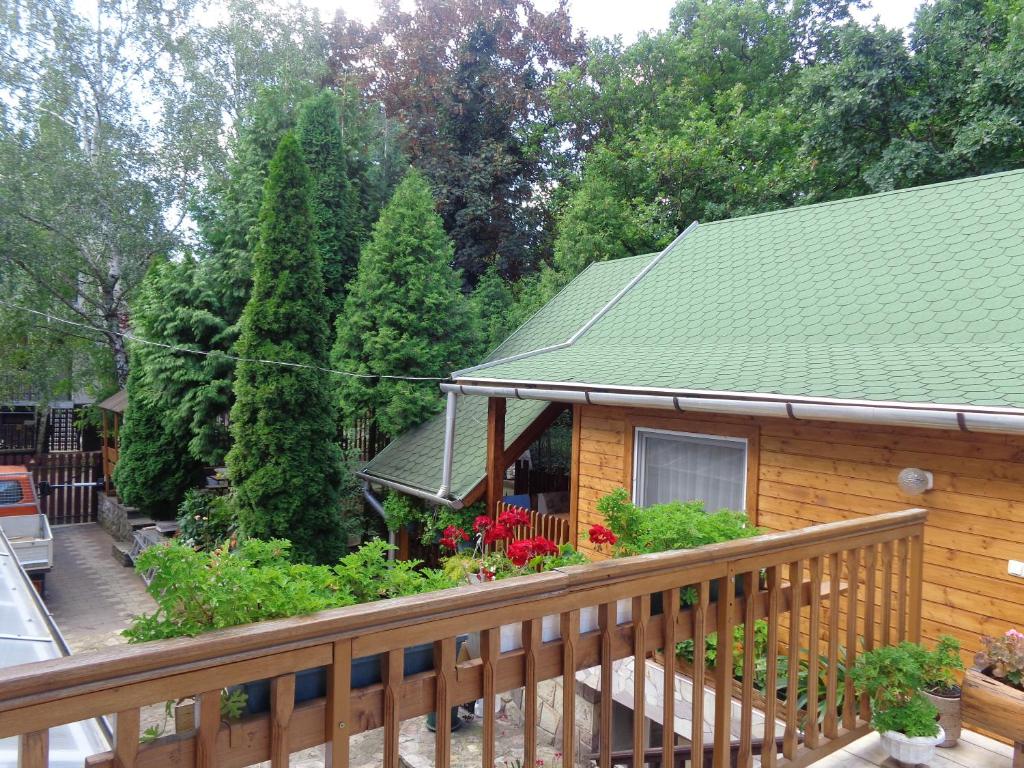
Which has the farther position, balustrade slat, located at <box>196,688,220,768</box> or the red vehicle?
the red vehicle

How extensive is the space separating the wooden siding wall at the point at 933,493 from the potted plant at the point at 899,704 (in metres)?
1.69

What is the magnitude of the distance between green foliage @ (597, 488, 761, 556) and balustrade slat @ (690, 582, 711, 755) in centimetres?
47

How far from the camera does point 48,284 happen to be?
1680 cm

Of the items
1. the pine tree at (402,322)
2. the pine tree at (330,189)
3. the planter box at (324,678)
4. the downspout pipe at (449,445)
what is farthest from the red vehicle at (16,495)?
the planter box at (324,678)

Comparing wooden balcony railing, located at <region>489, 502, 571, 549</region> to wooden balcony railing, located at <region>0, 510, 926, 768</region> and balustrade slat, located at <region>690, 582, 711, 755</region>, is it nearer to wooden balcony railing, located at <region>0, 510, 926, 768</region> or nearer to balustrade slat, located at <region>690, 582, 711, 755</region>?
wooden balcony railing, located at <region>0, 510, 926, 768</region>

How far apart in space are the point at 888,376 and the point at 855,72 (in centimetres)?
1122

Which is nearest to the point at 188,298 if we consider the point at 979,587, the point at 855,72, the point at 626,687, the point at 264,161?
the point at 264,161

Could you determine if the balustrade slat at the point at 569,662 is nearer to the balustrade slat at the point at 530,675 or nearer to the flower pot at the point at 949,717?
the balustrade slat at the point at 530,675

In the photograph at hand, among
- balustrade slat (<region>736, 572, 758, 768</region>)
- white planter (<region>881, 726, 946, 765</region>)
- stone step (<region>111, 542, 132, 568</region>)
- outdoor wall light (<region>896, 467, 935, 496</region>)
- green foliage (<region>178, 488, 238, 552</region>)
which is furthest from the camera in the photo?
stone step (<region>111, 542, 132, 568</region>)

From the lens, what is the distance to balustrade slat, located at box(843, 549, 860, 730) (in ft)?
8.63

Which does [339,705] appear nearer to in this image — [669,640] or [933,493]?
[669,640]

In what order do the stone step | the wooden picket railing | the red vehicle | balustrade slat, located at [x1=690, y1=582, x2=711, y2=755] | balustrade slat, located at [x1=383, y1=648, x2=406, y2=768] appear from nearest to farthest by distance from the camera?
1. balustrade slat, located at [x1=383, y1=648, x2=406, y2=768]
2. balustrade slat, located at [x1=690, y1=582, x2=711, y2=755]
3. the wooden picket railing
4. the red vehicle
5. the stone step

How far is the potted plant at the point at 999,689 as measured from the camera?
109 inches

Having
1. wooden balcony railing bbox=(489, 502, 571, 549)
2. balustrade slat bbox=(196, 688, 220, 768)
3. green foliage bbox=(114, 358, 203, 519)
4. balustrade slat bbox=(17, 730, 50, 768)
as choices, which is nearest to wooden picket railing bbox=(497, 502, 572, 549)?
wooden balcony railing bbox=(489, 502, 571, 549)
